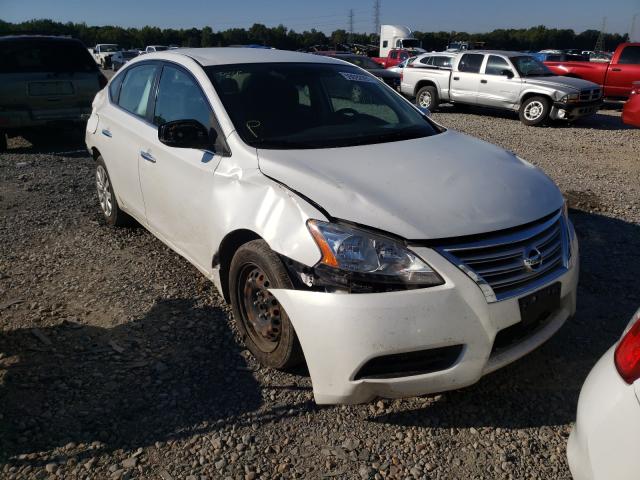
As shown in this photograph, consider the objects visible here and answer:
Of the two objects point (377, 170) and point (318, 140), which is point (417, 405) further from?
point (318, 140)

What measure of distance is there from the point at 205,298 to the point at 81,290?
0.98 metres

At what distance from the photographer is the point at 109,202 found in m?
5.02

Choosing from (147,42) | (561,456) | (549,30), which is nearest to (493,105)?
(561,456)

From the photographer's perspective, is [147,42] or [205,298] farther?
[147,42]

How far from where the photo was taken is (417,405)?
271 cm

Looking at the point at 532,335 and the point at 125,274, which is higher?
the point at 532,335

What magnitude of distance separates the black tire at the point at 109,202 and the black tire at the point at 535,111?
33.0 ft

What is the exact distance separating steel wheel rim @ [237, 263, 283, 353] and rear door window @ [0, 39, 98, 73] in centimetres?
719

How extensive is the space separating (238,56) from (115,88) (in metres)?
1.65

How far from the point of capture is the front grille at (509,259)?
7.56ft

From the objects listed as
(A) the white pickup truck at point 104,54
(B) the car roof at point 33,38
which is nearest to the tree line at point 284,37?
(A) the white pickup truck at point 104,54

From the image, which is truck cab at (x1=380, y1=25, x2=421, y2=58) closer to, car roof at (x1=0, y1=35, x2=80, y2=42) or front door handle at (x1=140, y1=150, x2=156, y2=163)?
car roof at (x1=0, y1=35, x2=80, y2=42)

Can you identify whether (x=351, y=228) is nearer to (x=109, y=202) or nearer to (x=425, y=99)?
(x=109, y=202)

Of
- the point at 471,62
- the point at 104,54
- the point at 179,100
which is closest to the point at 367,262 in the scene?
the point at 179,100
